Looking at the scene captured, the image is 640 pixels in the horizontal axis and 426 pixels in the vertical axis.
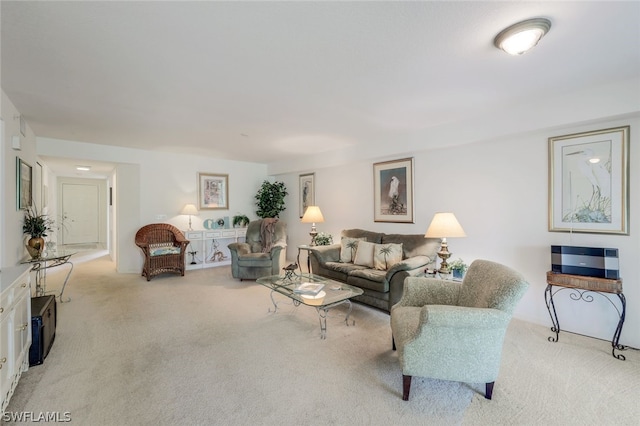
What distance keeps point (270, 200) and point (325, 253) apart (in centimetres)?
276

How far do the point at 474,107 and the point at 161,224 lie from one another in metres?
5.51

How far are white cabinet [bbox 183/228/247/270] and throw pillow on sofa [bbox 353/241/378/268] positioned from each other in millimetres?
3211

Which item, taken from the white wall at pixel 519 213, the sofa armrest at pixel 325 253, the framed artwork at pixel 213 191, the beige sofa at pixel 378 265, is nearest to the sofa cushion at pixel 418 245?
the beige sofa at pixel 378 265

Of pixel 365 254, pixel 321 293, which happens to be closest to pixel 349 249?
pixel 365 254

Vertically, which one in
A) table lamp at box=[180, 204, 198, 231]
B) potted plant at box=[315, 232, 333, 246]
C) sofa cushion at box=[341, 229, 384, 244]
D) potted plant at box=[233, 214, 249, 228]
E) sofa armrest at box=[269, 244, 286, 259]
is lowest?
sofa armrest at box=[269, 244, 286, 259]

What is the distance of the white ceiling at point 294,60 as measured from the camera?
1.64 metres

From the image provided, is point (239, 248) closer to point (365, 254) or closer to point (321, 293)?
point (365, 254)

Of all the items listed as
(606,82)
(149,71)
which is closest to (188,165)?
(149,71)

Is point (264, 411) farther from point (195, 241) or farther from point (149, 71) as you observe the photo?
point (195, 241)

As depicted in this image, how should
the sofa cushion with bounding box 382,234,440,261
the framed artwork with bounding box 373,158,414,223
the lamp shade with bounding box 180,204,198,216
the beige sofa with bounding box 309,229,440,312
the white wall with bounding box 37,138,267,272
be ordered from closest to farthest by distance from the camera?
1. the beige sofa with bounding box 309,229,440,312
2. the sofa cushion with bounding box 382,234,440,261
3. the framed artwork with bounding box 373,158,414,223
4. the white wall with bounding box 37,138,267,272
5. the lamp shade with bounding box 180,204,198,216

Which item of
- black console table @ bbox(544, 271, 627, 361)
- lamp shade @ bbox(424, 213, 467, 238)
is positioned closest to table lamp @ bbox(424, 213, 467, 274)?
lamp shade @ bbox(424, 213, 467, 238)

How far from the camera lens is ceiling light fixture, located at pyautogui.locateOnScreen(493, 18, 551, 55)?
1696mm

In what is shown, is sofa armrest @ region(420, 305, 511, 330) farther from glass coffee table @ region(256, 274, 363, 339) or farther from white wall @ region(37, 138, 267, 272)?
white wall @ region(37, 138, 267, 272)

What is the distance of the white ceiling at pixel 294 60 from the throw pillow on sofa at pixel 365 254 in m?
1.70
